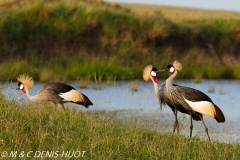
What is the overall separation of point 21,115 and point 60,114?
79 cm

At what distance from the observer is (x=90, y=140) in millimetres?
7359

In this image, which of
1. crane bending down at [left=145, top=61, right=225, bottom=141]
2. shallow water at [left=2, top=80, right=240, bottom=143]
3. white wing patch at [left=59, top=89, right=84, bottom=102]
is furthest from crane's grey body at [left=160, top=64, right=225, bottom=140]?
white wing patch at [left=59, top=89, right=84, bottom=102]

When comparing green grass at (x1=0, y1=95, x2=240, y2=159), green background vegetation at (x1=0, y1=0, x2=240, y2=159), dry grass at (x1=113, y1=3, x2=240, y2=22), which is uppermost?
dry grass at (x1=113, y1=3, x2=240, y2=22)

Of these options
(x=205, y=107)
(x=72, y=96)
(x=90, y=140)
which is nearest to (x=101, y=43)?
(x=72, y=96)

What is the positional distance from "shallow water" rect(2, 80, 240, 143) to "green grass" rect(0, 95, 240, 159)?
522mm

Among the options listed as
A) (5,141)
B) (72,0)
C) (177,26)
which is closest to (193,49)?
(177,26)

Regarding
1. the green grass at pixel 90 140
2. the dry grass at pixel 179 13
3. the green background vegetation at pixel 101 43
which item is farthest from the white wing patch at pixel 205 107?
the dry grass at pixel 179 13

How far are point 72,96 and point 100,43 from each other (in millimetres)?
12691

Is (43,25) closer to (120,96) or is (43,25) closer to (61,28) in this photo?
(61,28)

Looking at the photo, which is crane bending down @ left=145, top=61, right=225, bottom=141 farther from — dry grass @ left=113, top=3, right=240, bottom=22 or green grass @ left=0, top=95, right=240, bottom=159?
dry grass @ left=113, top=3, right=240, bottom=22

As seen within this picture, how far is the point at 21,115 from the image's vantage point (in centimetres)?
792

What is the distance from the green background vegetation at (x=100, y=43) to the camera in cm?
2041

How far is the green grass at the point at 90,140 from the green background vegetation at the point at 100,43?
34.3ft

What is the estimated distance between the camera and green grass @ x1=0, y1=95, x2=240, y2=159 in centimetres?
686
